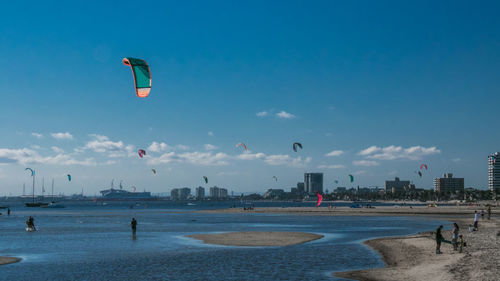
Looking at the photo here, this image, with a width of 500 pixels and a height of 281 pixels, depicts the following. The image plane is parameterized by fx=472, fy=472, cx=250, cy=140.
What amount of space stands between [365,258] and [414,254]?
2599 millimetres

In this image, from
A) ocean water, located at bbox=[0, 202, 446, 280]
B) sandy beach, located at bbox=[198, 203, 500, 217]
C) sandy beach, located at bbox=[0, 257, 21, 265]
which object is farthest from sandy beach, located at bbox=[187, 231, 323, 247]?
sandy beach, located at bbox=[198, 203, 500, 217]

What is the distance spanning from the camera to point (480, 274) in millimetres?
16891

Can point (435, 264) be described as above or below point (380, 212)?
above

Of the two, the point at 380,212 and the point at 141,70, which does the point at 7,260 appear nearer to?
the point at 141,70

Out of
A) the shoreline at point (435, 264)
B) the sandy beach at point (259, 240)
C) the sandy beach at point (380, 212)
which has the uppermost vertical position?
the shoreline at point (435, 264)

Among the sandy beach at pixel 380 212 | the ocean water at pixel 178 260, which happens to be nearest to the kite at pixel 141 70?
the ocean water at pixel 178 260

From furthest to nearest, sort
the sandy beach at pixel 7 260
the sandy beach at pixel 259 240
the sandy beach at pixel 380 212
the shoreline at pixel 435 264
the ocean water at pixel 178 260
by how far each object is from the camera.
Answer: the sandy beach at pixel 380 212
the sandy beach at pixel 259 240
the sandy beach at pixel 7 260
the ocean water at pixel 178 260
the shoreline at pixel 435 264

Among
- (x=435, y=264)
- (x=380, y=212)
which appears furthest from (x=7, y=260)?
(x=380, y=212)

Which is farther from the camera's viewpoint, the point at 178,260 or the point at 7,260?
the point at 7,260

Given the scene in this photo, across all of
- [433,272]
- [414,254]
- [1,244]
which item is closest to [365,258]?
[414,254]

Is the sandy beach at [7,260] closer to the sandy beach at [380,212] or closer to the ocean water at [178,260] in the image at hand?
the ocean water at [178,260]

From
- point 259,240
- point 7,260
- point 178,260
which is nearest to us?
point 178,260

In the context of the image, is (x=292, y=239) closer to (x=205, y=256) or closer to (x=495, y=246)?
(x=205, y=256)

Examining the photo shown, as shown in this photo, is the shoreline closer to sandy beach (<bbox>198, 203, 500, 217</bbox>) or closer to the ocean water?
the ocean water
